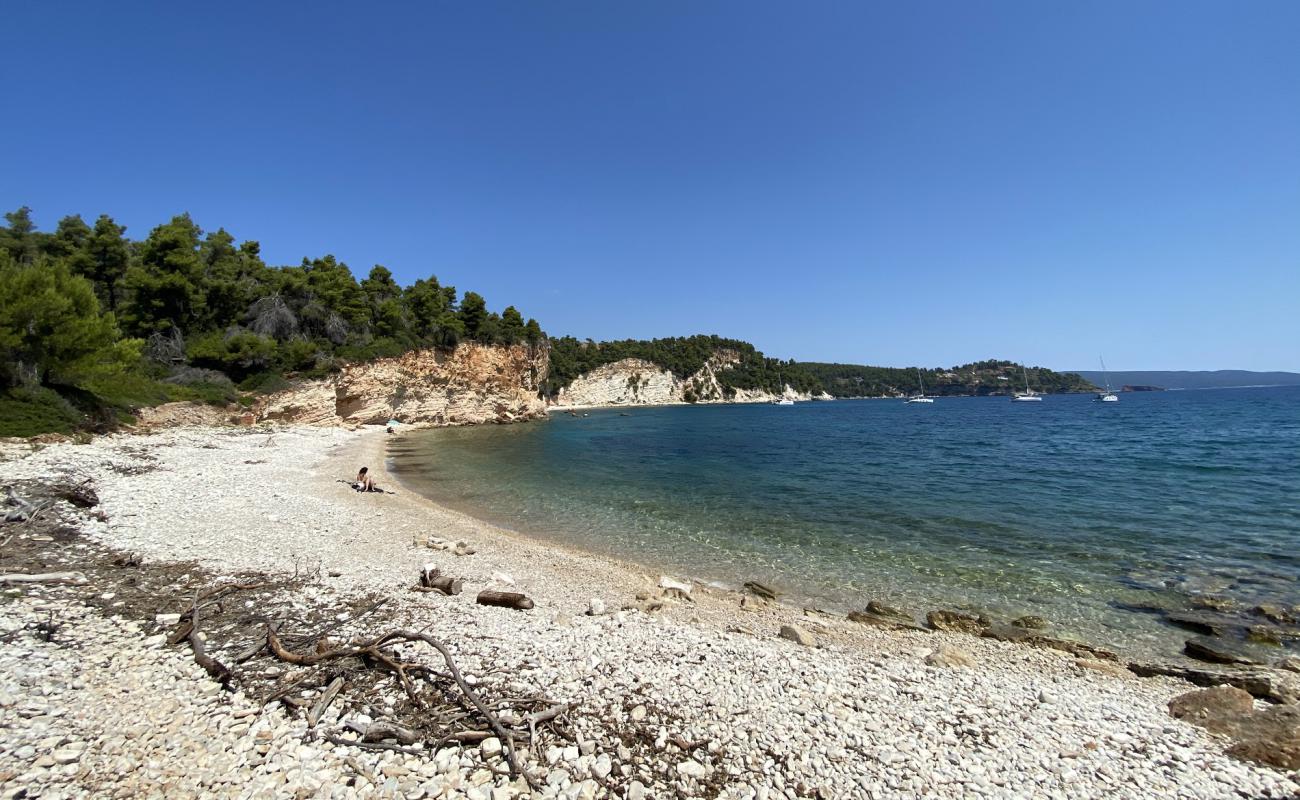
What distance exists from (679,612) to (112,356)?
33.3 meters

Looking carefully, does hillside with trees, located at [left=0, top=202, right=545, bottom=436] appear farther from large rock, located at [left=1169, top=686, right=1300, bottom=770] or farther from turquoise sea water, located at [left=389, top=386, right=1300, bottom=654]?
large rock, located at [left=1169, top=686, right=1300, bottom=770]

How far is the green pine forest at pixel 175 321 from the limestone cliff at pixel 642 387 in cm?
5272

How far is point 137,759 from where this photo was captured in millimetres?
4004

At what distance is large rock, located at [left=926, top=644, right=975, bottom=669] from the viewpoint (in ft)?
22.6

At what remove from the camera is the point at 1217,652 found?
7.70 m

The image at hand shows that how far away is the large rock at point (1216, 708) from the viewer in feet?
17.9

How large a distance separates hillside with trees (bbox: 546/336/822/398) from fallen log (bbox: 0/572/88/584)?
4432 inches

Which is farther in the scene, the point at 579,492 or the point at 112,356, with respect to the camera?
the point at 112,356

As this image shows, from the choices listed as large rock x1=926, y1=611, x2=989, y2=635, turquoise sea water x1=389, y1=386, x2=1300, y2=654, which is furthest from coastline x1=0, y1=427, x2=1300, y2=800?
turquoise sea water x1=389, y1=386, x2=1300, y2=654

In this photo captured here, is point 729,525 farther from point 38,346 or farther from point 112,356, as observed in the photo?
point 112,356

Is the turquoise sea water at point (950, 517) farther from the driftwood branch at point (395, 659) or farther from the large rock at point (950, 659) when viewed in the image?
the driftwood branch at point (395, 659)

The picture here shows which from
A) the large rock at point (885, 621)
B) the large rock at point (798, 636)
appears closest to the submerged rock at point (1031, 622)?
the large rock at point (885, 621)

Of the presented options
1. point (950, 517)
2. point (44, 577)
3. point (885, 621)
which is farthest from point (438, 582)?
point (950, 517)

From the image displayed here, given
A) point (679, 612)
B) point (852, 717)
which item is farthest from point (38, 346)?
point (852, 717)
